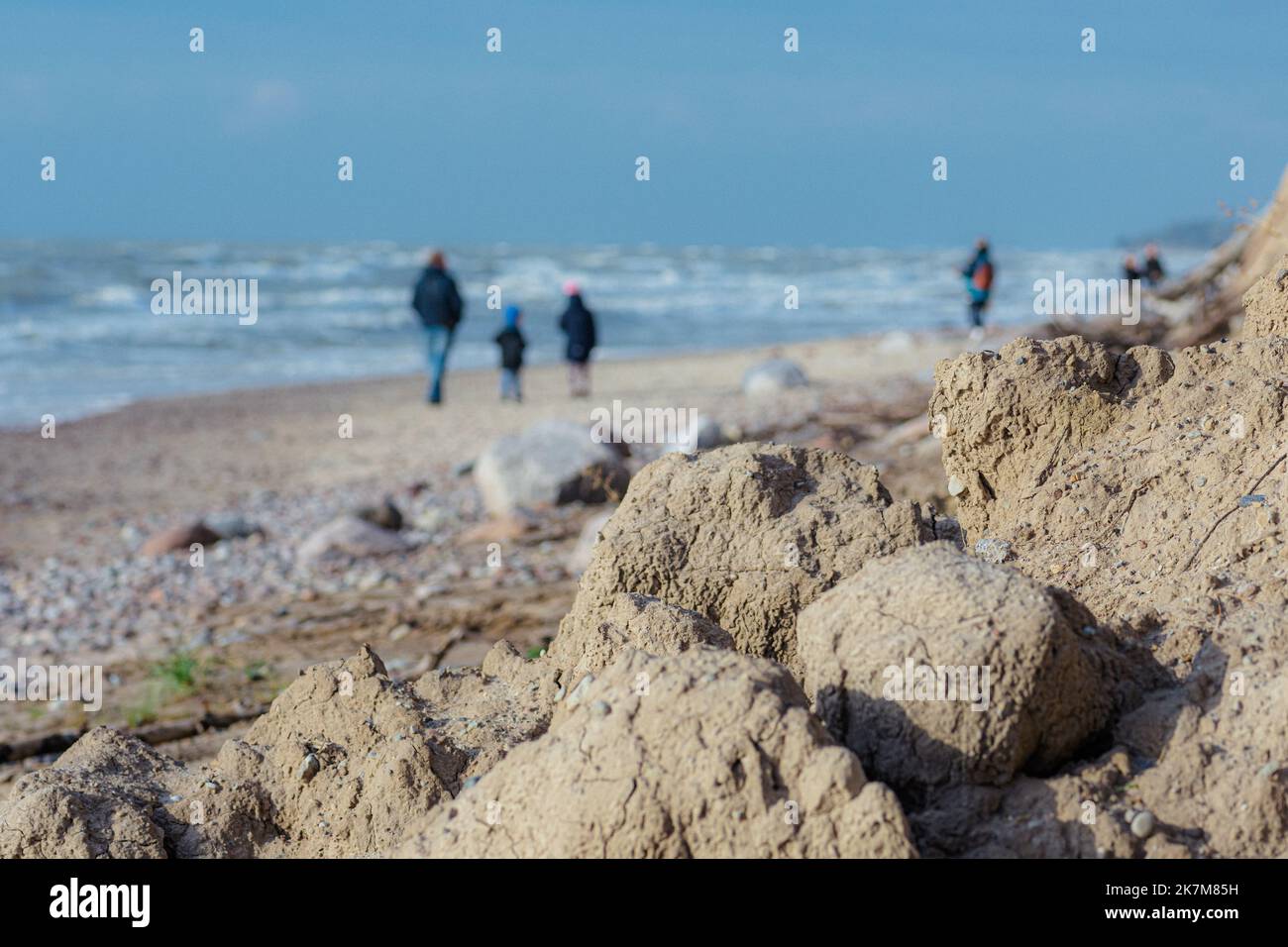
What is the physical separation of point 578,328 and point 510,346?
110 centimetres

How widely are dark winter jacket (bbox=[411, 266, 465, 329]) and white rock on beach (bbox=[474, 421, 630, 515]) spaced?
17.6 feet

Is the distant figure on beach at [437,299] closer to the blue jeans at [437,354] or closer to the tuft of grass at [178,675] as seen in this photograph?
the blue jeans at [437,354]

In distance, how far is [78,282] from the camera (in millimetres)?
38844

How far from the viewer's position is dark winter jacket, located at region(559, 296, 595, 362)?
1753 centimetres

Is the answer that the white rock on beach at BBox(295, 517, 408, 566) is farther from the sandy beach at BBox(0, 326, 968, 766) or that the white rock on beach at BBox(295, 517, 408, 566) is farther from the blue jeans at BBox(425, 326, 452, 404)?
the blue jeans at BBox(425, 326, 452, 404)

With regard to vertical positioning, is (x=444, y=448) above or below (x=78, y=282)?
below

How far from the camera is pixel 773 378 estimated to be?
18188 mm

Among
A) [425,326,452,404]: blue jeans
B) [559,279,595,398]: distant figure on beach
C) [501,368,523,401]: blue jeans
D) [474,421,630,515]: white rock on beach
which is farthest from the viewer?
[559,279,595,398]: distant figure on beach

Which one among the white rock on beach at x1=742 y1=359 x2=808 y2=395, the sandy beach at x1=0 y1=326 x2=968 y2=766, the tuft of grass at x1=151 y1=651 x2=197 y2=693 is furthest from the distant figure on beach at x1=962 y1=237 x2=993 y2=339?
the tuft of grass at x1=151 y1=651 x2=197 y2=693

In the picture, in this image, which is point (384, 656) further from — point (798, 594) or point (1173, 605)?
point (1173, 605)

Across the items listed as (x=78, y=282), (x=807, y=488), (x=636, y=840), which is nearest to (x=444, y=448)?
(x=807, y=488)

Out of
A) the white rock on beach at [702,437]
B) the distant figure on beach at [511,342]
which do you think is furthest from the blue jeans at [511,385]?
the white rock on beach at [702,437]

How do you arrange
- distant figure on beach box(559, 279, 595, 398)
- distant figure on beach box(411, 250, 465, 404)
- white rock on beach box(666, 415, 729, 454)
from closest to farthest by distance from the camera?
1. white rock on beach box(666, 415, 729, 454)
2. distant figure on beach box(411, 250, 465, 404)
3. distant figure on beach box(559, 279, 595, 398)
